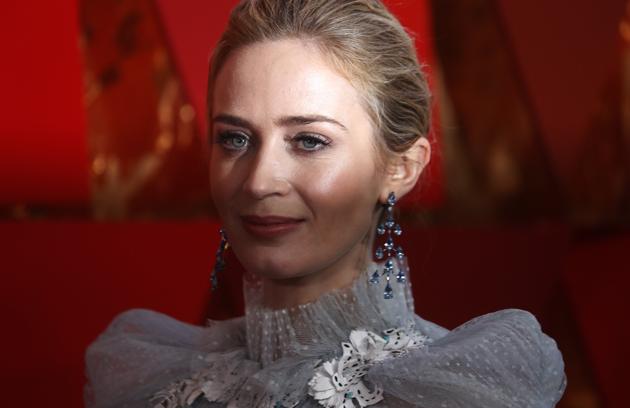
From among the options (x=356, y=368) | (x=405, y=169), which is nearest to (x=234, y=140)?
(x=405, y=169)

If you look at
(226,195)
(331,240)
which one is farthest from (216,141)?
(331,240)

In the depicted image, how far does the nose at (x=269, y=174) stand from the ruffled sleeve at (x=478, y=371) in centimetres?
25

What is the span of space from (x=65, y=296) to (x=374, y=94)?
83 cm

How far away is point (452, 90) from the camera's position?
288 cm

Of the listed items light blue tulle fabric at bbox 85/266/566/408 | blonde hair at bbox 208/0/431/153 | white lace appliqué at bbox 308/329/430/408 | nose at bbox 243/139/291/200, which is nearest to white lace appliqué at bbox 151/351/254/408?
light blue tulle fabric at bbox 85/266/566/408

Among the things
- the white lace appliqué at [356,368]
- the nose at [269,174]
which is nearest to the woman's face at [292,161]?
the nose at [269,174]

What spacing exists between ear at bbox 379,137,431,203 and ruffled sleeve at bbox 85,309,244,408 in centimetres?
30

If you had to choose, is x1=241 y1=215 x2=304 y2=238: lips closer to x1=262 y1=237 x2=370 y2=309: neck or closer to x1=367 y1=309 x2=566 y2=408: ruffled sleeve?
x1=262 y1=237 x2=370 y2=309: neck

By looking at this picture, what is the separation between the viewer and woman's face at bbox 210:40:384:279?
1311 millimetres

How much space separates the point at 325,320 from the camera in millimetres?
1343

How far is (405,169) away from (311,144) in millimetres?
154

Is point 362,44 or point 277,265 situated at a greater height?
point 362,44

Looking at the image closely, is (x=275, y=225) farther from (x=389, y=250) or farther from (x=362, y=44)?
(x=362, y=44)

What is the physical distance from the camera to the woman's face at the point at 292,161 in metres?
1.31
